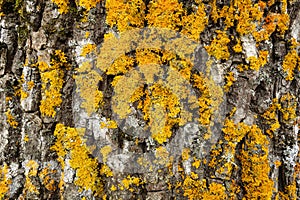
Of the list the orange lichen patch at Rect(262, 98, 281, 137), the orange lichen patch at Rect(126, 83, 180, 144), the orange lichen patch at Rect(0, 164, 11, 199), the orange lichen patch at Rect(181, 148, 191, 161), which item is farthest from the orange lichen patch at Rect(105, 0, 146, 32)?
the orange lichen patch at Rect(0, 164, 11, 199)

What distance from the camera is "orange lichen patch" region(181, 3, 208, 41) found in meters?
1.15

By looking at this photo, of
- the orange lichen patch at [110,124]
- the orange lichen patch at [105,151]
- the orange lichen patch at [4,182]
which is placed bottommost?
the orange lichen patch at [4,182]

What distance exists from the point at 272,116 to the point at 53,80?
0.82 m

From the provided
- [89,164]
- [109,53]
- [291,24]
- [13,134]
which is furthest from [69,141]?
[291,24]

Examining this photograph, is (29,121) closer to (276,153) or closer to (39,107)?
(39,107)

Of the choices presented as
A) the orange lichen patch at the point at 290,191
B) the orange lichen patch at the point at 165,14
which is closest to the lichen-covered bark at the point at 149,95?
the orange lichen patch at the point at 165,14

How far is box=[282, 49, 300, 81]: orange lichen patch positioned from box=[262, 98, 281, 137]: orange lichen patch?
11 centimetres

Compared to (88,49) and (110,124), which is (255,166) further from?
(88,49)

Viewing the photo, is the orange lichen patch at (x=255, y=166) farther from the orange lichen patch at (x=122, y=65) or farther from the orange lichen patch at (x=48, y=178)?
the orange lichen patch at (x=48, y=178)

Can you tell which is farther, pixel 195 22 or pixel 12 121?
pixel 12 121

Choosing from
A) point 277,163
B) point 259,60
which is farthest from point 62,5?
point 277,163

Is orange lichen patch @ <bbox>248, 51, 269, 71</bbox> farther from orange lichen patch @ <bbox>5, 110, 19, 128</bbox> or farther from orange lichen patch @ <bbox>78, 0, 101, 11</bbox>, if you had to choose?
orange lichen patch @ <bbox>5, 110, 19, 128</bbox>

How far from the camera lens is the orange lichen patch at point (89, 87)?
118 centimetres

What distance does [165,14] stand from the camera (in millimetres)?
1135
